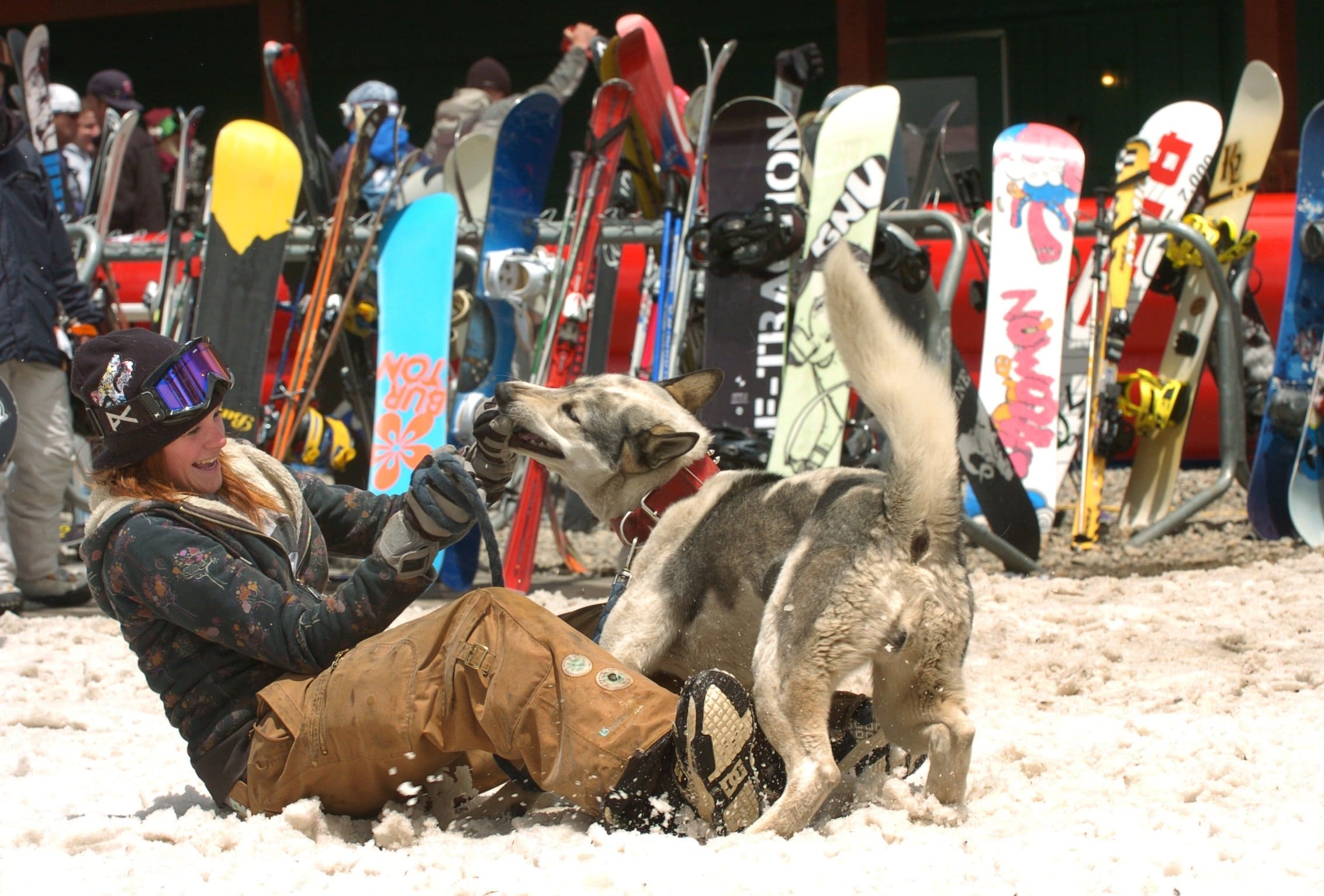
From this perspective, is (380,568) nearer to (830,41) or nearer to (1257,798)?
(1257,798)

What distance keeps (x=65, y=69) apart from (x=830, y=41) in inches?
304

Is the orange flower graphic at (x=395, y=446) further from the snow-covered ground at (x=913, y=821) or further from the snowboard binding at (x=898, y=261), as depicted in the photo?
the snowboard binding at (x=898, y=261)

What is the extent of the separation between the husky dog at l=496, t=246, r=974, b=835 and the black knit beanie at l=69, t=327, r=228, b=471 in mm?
824

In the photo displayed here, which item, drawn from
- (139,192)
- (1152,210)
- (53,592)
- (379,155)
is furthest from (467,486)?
(139,192)

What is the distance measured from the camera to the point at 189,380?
6.81 feet

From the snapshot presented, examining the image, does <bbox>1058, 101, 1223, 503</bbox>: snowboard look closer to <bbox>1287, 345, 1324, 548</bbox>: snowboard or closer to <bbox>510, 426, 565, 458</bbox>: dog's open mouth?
<bbox>1287, 345, 1324, 548</bbox>: snowboard

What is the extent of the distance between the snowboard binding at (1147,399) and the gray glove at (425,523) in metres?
4.05

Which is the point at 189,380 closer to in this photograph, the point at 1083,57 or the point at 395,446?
the point at 395,446

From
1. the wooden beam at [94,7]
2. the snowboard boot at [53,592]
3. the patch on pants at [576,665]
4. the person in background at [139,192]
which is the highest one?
the wooden beam at [94,7]

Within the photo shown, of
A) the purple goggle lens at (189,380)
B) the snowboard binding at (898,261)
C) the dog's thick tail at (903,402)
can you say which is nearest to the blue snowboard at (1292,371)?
the snowboard binding at (898,261)

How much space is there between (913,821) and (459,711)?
0.76 meters

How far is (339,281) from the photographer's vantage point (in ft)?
17.9

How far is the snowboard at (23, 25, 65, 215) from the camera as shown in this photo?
6484 mm

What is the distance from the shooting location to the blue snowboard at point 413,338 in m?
4.90
